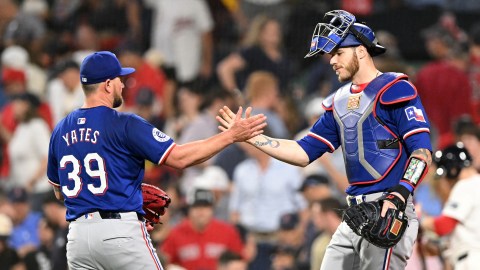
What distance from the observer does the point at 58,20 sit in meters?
16.5

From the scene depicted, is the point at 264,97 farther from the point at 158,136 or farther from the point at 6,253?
the point at 158,136

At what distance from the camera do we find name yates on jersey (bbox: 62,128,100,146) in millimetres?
6648

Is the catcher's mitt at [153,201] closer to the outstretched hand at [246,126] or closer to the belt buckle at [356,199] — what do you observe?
the outstretched hand at [246,126]

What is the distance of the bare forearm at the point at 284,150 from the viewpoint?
709cm

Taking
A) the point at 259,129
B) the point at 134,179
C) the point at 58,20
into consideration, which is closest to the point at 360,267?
the point at 259,129

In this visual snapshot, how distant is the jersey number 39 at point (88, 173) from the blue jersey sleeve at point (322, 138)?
1.30 metres

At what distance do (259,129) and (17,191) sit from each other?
6.72 metres

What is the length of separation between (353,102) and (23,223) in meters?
6.80

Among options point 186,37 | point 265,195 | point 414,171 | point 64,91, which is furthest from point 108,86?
point 186,37

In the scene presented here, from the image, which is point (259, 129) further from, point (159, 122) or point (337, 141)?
point (159, 122)

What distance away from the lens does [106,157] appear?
21.8 ft

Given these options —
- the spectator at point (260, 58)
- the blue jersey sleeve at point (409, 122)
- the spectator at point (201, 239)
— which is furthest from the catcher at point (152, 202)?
the spectator at point (260, 58)

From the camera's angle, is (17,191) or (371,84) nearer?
(371,84)

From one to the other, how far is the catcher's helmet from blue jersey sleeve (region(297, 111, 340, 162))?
5.59 feet
